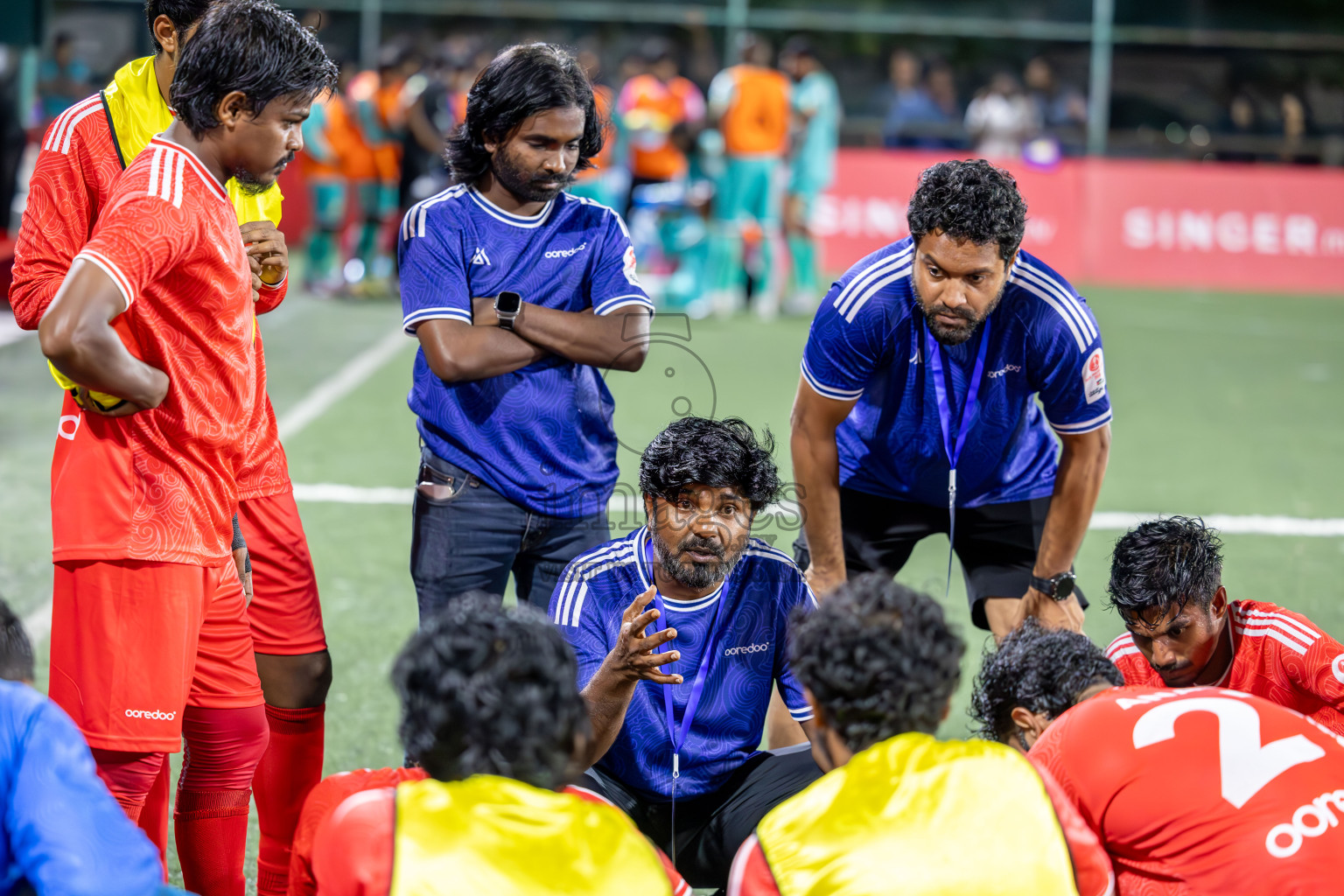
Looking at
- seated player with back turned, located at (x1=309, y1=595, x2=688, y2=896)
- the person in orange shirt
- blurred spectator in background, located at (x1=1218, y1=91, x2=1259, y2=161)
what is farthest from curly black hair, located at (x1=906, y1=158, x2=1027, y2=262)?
blurred spectator in background, located at (x1=1218, y1=91, x2=1259, y2=161)

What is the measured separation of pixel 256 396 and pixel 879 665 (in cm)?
173

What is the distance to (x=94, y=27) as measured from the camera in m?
21.0

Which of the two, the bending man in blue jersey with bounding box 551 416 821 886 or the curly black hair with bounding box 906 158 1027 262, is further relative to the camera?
the curly black hair with bounding box 906 158 1027 262

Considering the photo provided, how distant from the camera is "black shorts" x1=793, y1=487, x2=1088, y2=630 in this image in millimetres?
4758

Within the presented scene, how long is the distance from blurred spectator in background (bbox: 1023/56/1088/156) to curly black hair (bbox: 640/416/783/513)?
17485mm

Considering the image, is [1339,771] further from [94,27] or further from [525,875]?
[94,27]

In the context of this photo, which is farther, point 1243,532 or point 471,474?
point 1243,532

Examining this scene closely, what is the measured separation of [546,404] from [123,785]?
5.06 feet

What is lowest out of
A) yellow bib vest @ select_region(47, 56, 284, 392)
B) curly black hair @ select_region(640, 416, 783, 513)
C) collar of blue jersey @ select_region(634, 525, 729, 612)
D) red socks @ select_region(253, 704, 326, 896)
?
red socks @ select_region(253, 704, 326, 896)

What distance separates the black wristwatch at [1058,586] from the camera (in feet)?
14.6

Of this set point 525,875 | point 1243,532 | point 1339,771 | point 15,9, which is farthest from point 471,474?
Result: point 15,9

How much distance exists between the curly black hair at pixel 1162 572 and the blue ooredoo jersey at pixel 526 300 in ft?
4.71

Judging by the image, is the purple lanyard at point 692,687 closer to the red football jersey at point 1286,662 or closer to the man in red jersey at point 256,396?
the man in red jersey at point 256,396

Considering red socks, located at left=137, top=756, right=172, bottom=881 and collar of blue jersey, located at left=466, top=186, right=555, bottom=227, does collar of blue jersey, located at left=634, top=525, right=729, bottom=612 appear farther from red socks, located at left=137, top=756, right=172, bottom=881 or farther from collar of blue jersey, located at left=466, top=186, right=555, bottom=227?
red socks, located at left=137, top=756, right=172, bottom=881
